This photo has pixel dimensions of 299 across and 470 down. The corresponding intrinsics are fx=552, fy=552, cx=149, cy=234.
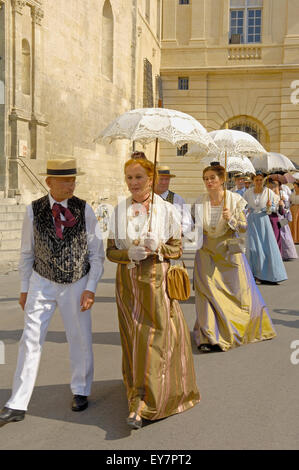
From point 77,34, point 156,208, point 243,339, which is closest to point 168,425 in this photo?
point 156,208

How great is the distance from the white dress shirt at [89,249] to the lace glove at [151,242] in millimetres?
378

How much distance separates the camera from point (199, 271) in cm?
600

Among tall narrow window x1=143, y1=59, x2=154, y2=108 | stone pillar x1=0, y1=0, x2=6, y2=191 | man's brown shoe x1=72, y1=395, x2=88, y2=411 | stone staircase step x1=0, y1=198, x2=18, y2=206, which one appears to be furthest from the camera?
tall narrow window x1=143, y1=59, x2=154, y2=108

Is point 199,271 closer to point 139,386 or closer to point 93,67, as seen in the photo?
point 139,386

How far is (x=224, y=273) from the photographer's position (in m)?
5.99

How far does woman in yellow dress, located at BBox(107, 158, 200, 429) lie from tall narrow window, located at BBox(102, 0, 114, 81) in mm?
18558

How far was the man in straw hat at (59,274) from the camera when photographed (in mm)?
3729

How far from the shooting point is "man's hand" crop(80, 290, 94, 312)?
3.83 meters

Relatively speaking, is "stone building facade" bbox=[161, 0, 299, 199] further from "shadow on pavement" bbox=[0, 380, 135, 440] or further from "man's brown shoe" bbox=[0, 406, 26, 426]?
"man's brown shoe" bbox=[0, 406, 26, 426]

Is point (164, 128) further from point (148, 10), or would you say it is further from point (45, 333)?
point (148, 10)

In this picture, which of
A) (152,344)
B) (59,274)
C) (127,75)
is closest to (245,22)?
(127,75)

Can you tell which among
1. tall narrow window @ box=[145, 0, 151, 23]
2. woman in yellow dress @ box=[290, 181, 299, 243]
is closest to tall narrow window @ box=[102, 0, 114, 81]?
tall narrow window @ box=[145, 0, 151, 23]

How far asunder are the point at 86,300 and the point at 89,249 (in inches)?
14.9

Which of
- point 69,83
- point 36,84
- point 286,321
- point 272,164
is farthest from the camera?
point 69,83
